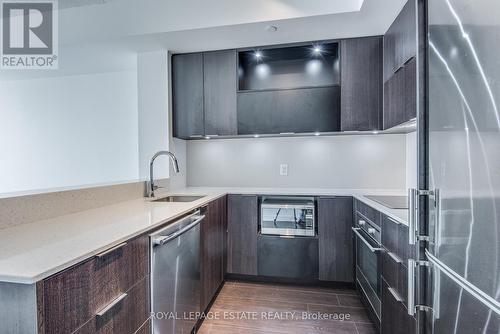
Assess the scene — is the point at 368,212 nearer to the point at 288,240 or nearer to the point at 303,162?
the point at 288,240

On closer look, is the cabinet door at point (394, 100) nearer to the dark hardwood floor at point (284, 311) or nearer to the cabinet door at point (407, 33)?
the cabinet door at point (407, 33)

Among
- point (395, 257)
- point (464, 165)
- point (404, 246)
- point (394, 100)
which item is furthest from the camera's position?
point (394, 100)

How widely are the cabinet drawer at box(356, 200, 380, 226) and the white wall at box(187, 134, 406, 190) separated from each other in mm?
687

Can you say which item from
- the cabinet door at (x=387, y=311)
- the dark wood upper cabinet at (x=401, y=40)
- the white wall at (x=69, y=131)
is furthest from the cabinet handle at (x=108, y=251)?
the white wall at (x=69, y=131)

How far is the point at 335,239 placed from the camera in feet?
7.88

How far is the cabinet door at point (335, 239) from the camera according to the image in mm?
2385

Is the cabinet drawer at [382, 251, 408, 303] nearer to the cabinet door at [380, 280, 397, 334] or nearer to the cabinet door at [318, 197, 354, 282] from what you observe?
the cabinet door at [380, 280, 397, 334]

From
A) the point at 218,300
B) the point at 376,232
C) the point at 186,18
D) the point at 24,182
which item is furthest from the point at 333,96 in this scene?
the point at 24,182

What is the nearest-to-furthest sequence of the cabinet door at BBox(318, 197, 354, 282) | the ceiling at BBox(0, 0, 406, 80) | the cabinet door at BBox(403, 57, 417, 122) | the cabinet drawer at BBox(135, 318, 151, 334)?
1. the cabinet drawer at BBox(135, 318, 151, 334)
2. the cabinet door at BBox(403, 57, 417, 122)
3. the ceiling at BBox(0, 0, 406, 80)
4. the cabinet door at BBox(318, 197, 354, 282)

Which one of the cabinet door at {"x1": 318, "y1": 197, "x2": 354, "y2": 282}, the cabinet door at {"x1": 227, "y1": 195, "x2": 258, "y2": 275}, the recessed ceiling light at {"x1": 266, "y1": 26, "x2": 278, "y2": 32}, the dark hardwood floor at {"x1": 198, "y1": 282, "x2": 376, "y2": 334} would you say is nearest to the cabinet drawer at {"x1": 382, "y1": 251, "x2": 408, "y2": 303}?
the dark hardwood floor at {"x1": 198, "y1": 282, "x2": 376, "y2": 334}

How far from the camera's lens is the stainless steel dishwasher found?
50.4 inches

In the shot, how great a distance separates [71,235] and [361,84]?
243 cm

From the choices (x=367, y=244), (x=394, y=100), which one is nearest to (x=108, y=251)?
(x=367, y=244)

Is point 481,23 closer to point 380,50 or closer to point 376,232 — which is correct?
point 376,232
